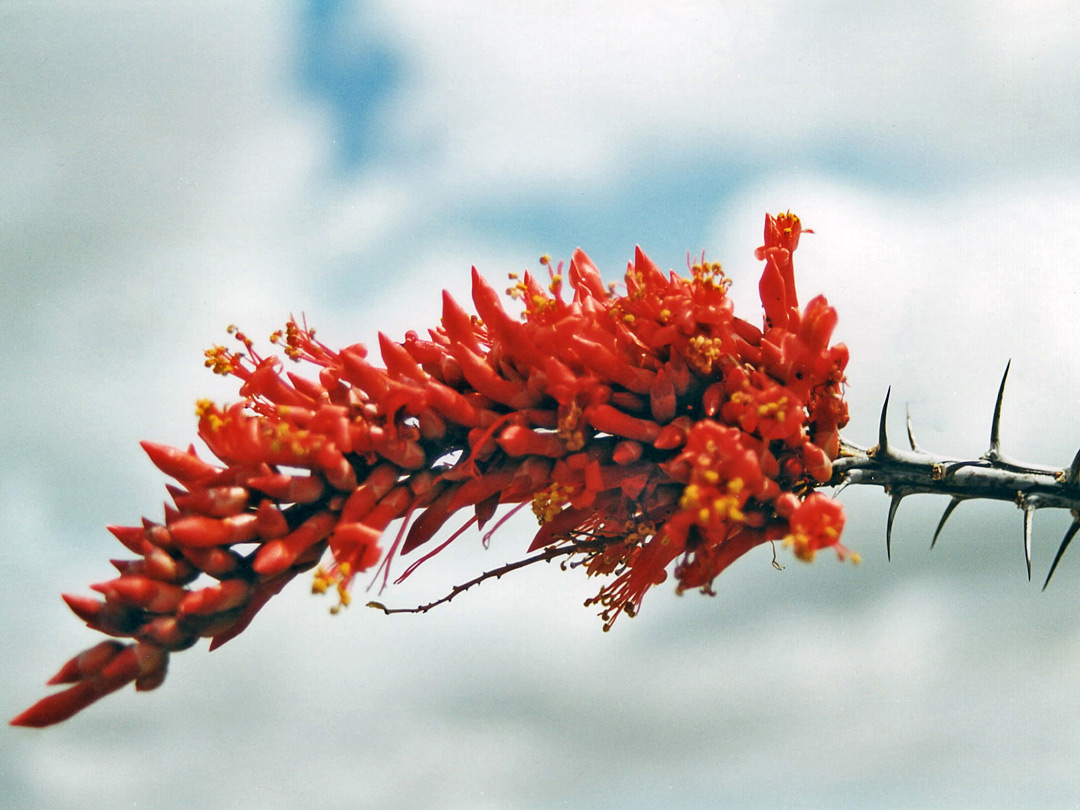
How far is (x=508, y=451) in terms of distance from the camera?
3.46 m

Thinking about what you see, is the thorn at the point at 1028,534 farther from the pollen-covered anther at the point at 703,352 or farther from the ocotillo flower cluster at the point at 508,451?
the pollen-covered anther at the point at 703,352

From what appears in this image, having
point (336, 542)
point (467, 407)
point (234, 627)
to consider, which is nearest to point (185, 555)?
point (234, 627)

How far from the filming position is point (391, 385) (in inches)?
138

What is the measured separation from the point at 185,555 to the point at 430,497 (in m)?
0.92

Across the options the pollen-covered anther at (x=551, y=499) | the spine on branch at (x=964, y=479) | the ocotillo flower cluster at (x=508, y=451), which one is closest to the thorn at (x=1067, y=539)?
the spine on branch at (x=964, y=479)

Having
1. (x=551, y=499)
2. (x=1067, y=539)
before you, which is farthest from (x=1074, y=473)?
(x=551, y=499)

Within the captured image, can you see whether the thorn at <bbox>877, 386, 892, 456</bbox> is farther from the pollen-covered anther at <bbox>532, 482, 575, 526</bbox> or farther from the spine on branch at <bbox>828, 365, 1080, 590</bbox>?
the pollen-covered anther at <bbox>532, 482, 575, 526</bbox>

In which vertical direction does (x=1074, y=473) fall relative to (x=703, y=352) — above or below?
below

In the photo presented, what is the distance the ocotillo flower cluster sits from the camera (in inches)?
129

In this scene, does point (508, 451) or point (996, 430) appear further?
point (996, 430)

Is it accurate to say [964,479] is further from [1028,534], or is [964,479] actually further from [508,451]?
[508,451]

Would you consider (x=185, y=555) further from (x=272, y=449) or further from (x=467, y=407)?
(x=467, y=407)

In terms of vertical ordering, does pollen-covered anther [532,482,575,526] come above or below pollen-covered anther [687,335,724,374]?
below

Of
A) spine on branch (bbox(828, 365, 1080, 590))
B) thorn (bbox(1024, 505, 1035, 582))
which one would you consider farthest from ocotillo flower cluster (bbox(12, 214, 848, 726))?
thorn (bbox(1024, 505, 1035, 582))
